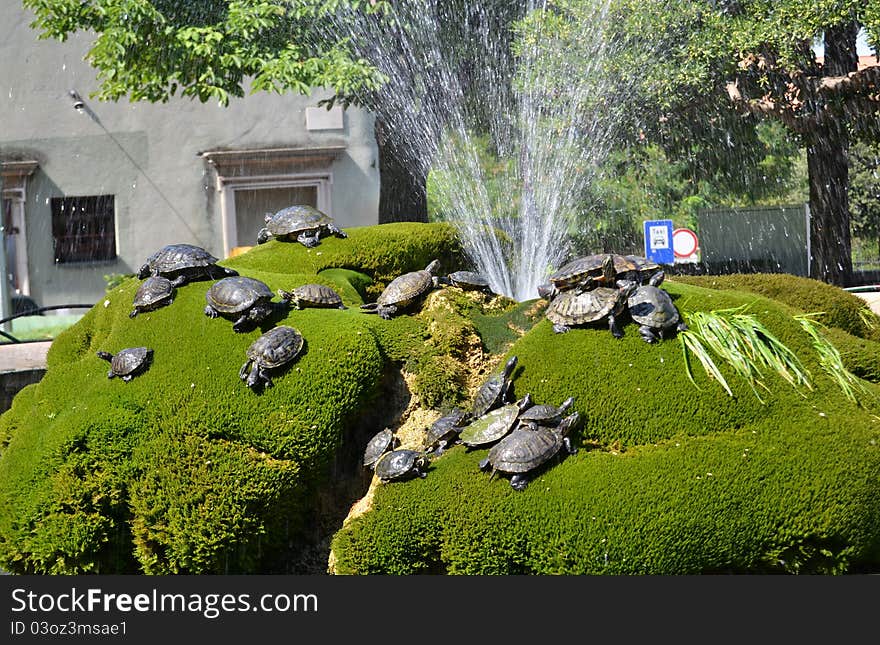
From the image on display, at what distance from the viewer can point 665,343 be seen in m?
5.03

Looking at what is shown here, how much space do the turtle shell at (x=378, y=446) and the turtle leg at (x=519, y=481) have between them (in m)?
0.92

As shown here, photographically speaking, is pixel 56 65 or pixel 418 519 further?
pixel 56 65

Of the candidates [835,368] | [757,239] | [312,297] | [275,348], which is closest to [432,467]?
[275,348]

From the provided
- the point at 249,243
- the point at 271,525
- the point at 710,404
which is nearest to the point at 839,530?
the point at 710,404

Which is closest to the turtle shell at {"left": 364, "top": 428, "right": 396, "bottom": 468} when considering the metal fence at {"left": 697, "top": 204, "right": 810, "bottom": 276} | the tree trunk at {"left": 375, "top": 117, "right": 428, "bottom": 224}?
the tree trunk at {"left": 375, "top": 117, "right": 428, "bottom": 224}

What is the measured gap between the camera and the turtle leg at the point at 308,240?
7.07 m

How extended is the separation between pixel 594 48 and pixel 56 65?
44.3 ft

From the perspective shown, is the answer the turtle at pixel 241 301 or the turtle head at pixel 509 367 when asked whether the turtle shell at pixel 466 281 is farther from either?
the turtle at pixel 241 301

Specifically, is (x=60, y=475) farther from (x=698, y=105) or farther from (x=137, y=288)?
(x=698, y=105)

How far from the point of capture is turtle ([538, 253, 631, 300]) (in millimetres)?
5292

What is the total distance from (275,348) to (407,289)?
47.8 inches

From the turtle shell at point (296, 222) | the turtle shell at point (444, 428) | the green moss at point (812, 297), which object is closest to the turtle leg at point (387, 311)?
the turtle shell at point (444, 428)

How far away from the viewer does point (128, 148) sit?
853 inches

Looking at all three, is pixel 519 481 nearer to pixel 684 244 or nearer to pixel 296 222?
pixel 296 222
